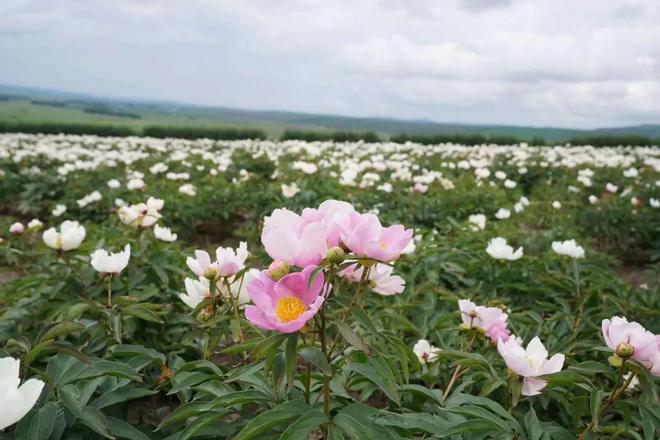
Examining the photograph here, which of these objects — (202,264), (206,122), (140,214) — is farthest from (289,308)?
(206,122)

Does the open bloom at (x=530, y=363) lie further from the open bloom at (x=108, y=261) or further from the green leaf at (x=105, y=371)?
the open bloom at (x=108, y=261)

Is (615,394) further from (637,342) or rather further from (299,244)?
(299,244)

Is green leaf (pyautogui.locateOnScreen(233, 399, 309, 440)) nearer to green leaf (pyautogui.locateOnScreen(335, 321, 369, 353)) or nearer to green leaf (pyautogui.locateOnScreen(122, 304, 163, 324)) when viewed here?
green leaf (pyautogui.locateOnScreen(335, 321, 369, 353))

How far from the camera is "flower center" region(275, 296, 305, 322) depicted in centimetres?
104

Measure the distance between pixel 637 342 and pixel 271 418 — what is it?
871 millimetres

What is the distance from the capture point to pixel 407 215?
5371 millimetres

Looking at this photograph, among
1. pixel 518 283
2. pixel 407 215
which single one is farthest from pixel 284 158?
pixel 518 283

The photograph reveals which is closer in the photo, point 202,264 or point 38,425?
point 38,425

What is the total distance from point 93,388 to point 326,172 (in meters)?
5.94

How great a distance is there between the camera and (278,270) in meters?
1.04

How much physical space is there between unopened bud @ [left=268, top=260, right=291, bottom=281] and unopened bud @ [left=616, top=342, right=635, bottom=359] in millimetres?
820

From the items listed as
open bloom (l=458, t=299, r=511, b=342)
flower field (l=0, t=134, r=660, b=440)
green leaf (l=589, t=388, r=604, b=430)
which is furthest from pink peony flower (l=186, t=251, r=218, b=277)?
green leaf (l=589, t=388, r=604, b=430)

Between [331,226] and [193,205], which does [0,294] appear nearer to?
[331,226]

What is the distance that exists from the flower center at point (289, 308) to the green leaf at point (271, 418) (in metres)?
0.21
